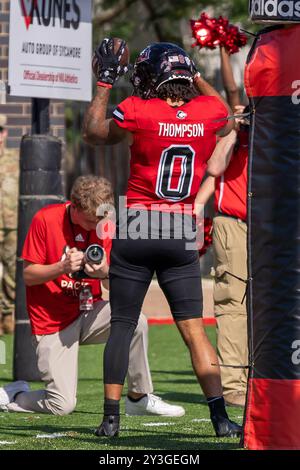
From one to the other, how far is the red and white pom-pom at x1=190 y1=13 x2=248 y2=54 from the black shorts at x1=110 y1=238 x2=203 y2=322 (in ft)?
9.02

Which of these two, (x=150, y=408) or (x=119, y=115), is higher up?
(x=119, y=115)

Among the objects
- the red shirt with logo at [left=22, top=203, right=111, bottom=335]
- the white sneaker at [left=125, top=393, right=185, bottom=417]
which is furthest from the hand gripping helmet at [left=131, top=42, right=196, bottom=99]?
the white sneaker at [left=125, top=393, right=185, bottom=417]

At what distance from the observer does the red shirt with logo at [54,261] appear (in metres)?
8.05

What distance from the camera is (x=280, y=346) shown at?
18.9 ft

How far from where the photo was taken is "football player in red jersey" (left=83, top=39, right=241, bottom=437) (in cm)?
665

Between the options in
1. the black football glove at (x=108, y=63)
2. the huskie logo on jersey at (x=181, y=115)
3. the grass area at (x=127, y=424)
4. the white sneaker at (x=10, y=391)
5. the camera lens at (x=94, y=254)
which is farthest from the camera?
the white sneaker at (x=10, y=391)

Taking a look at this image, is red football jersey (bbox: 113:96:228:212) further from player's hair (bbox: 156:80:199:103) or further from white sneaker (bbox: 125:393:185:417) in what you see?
white sneaker (bbox: 125:393:185:417)

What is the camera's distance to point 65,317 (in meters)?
8.19

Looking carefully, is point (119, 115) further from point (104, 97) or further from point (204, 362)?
point (204, 362)

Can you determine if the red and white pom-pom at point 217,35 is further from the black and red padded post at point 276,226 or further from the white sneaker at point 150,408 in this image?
the black and red padded post at point 276,226

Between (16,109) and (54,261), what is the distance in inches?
214

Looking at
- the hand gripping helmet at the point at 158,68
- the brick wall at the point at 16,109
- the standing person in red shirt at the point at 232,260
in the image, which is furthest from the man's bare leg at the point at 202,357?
the brick wall at the point at 16,109

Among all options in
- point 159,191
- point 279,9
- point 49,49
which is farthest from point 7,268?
point 279,9

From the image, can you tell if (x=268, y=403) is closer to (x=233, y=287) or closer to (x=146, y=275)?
(x=146, y=275)
